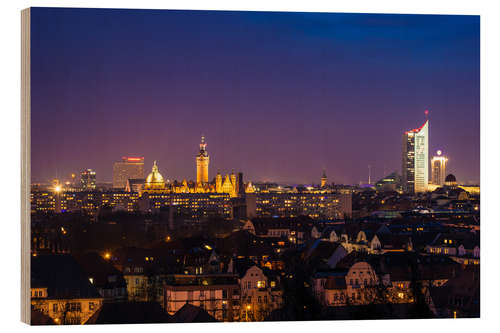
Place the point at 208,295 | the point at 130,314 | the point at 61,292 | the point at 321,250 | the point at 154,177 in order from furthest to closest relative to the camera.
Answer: the point at 154,177, the point at 321,250, the point at 208,295, the point at 61,292, the point at 130,314

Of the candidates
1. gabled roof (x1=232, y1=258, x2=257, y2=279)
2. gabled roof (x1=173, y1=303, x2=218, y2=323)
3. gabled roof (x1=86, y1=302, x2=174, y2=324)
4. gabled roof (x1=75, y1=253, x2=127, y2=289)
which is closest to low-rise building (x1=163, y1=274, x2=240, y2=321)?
gabled roof (x1=173, y1=303, x2=218, y2=323)

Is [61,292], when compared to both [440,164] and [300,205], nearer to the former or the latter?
[440,164]

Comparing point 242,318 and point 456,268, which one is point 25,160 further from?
point 456,268

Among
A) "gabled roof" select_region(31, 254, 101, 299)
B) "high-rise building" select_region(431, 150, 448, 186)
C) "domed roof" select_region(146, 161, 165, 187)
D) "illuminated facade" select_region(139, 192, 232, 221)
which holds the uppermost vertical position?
"high-rise building" select_region(431, 150, 448, 186)

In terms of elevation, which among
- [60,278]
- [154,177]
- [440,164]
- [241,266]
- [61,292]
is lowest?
[241,266]

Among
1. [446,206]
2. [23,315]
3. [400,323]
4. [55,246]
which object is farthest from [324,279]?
[446,206]

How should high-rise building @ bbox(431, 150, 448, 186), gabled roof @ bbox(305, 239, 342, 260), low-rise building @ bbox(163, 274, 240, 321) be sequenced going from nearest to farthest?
low-rise building @ bbox(163, 274, 240, 321)
high-rise building @ bbox(431, 150, 448, 186)
gabled roof @ bbox(305, 239, 342, 260)

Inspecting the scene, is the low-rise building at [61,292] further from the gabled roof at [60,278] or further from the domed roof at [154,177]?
the domed roof at [154,177]

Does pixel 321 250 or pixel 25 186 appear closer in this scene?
pixel 25 186

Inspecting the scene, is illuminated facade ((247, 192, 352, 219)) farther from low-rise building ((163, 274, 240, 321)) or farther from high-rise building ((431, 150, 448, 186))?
low-rise building ((163, 274, 240, 321))

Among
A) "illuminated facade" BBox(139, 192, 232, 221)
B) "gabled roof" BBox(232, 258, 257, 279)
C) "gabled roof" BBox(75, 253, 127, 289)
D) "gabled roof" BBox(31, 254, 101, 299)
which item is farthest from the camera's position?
"illuminated facade" BBox(139, 192, 232, 221)

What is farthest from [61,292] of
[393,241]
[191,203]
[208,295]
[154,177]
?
[191,203]
